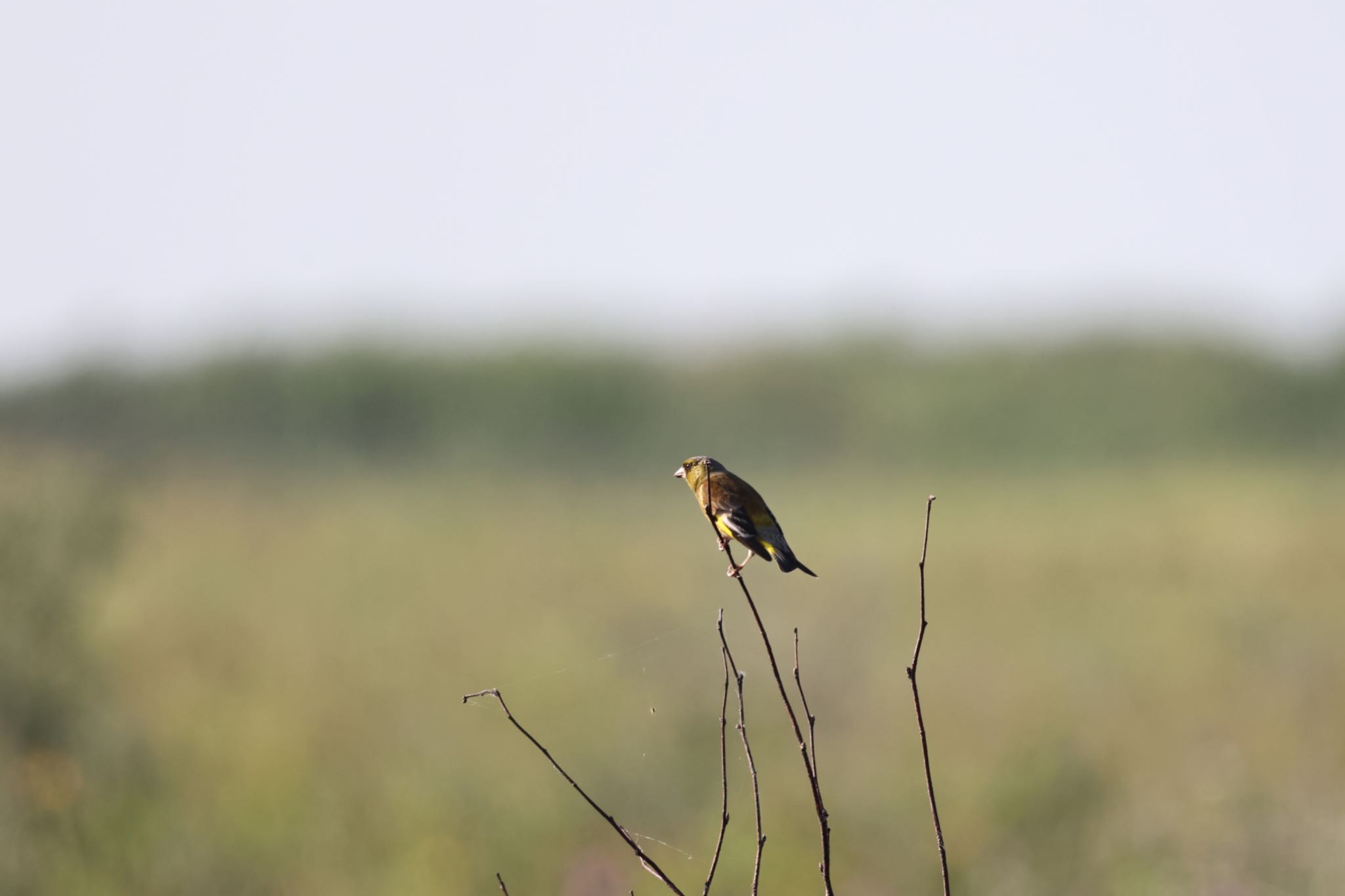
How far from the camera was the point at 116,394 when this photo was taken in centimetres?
2653

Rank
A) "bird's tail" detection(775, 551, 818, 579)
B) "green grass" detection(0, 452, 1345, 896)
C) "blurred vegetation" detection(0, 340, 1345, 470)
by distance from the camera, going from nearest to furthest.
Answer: "bird's tail" detection(775, 551, 818, 579) < "green grass" detection(0, 452, 1345, 896) < "blurred vegetation" detection(0, 340, 1345, 470)

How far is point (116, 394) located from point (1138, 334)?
2257cm

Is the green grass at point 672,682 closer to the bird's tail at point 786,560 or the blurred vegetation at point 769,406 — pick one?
the bird's tail at point 786,560

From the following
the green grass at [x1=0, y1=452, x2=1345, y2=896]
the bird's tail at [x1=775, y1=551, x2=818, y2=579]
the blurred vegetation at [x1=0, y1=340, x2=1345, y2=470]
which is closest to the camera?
the bird's tail at [x1=775, y1=551, x2=818, y2=579]

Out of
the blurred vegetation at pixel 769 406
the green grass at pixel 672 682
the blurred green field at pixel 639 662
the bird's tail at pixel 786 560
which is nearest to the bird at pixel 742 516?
the bird's tail at pixel 786 560

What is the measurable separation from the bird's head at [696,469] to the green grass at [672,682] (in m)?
0.59

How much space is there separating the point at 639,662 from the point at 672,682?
65 cm

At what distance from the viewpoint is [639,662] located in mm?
14242

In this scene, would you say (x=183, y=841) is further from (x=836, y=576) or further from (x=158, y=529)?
(x=158, y=529)

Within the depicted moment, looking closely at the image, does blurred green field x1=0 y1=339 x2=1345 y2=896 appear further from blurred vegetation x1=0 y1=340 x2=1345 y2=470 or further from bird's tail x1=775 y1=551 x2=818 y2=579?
bird's tail x1=775 y1=551 x2=818 y2=579

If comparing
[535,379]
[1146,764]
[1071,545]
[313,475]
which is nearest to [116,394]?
[313,475]

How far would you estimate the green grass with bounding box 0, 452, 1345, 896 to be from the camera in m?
7.37

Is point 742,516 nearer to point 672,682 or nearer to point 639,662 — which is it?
point 672,682

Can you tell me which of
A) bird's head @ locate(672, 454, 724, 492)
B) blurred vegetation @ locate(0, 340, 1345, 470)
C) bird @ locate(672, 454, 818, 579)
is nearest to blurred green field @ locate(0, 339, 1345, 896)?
blurred vegetation @ locate(0, 340, 1345, 470)
